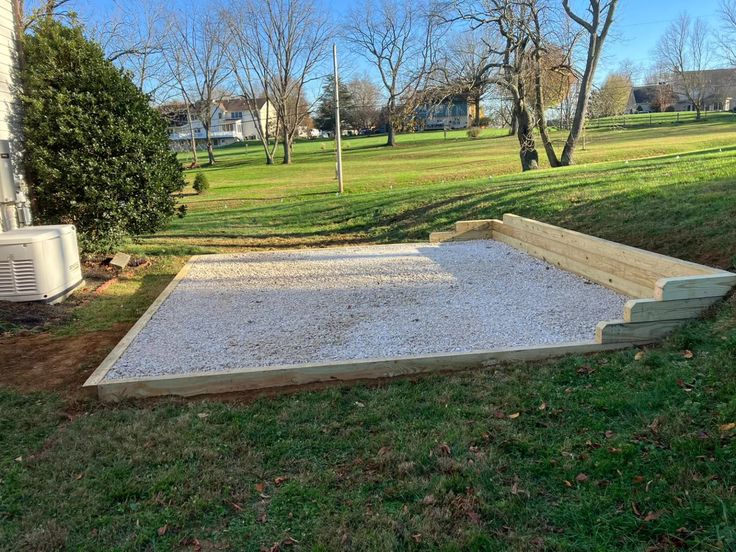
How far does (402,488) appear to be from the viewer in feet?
8.57

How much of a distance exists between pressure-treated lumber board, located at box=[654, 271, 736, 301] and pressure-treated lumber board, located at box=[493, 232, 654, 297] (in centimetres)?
92

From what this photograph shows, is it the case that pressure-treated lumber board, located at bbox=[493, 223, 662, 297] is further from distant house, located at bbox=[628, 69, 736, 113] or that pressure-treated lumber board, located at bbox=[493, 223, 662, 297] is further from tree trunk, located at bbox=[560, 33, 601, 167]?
distant house, located at bbox=[628, 69, 736, 113]

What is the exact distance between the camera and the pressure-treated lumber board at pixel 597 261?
526 centimetres

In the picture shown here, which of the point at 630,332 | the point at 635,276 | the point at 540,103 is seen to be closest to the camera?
the point at 630,332

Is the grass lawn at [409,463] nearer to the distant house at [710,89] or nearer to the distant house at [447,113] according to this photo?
the distant house at [447,113]

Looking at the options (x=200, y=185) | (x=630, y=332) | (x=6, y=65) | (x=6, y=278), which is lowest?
(x=630, y=332)

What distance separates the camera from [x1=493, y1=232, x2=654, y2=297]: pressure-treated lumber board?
544 cm

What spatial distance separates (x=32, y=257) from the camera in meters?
6.20

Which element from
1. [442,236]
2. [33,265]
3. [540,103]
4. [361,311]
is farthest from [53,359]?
[540,103]

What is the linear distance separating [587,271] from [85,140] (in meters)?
6.84

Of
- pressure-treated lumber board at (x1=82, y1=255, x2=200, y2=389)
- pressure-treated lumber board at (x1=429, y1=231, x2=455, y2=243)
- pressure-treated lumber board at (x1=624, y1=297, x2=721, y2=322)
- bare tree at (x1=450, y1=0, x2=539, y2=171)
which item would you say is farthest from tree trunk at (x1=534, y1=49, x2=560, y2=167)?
pressure-treated lumber board at (x1=624, y1=297, x2=721, y2=322)

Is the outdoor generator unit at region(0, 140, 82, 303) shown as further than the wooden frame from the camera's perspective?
Yes

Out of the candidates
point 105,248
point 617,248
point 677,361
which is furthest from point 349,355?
point 105,248

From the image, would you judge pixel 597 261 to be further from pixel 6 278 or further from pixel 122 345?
pixel 6 278
